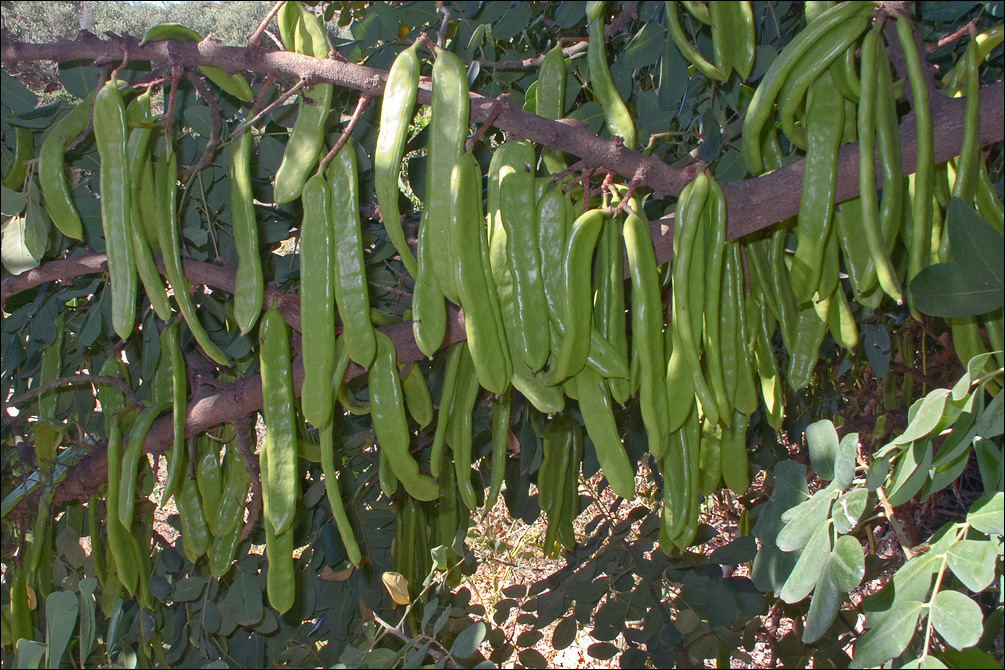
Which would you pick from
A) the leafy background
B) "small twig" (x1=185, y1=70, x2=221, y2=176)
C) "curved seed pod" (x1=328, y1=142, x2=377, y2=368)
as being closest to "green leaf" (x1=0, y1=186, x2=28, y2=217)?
the leafy background

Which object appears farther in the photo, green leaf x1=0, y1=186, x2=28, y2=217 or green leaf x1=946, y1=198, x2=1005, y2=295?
green leaf x1=0, y1=186, x2=28, y2=217

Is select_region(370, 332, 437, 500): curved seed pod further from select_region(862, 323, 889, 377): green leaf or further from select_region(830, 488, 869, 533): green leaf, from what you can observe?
select_region(862, 323, 889, 377): green leaf

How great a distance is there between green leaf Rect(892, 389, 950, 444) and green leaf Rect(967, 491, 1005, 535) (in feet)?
0.25

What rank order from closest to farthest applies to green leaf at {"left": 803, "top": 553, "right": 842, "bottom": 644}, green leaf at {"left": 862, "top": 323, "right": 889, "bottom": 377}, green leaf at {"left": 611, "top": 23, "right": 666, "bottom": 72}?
green leaf at {"left": 803, "top": 553, "right": 842, "bottom": 644} < green leaf at {"left": 611, "top": 23, "right": 666, "bottom": 72} < green leaf at {"left": 862, "top": 323, "right": 889, "bottom": 377}

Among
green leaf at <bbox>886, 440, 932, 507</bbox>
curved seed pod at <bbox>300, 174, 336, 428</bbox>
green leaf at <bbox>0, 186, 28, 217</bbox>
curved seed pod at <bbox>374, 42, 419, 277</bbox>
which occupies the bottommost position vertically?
green leaf at <bbox>886, 440, 932, 507</bbox>

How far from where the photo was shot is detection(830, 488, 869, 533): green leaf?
70 centimetres

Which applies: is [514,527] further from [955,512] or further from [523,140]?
[523,140]

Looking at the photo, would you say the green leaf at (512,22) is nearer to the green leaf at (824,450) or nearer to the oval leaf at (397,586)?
the green leaf at (824,450)

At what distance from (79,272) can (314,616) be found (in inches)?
31.0

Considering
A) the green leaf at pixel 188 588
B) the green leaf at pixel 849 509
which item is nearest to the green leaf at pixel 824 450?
→ the green leaf at pixel 849 509

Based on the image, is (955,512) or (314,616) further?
(955,512)

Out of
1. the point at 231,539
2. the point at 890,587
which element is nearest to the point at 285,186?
the point at 231,539

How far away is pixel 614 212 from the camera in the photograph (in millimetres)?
805

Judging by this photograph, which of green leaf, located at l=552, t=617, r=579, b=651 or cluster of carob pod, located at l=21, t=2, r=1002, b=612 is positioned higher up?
cluster of carob pod, located at l=21, t=2, r=1002, b=612
